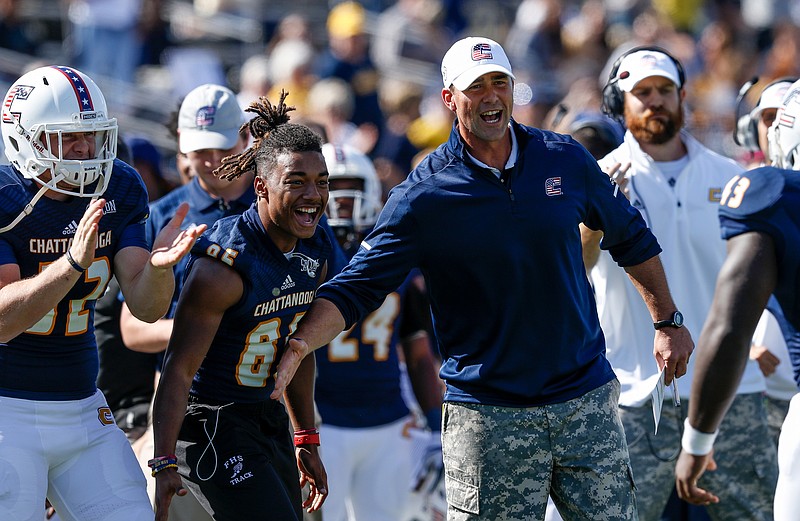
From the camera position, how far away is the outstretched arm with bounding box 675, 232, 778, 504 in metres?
4.38

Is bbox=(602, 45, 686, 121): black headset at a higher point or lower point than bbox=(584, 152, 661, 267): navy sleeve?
higher

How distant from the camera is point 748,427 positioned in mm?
5570

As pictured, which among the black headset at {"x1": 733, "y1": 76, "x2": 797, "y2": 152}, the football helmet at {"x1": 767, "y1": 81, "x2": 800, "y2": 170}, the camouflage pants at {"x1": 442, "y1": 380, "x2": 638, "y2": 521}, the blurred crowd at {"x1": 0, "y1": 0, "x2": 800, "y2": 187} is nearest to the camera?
the camouflage pants at {"x1": 442, "y1": 380, "x2": 638, "y2": 521}

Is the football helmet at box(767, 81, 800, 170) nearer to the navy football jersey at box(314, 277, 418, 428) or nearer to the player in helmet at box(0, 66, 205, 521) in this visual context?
the player in helmet at box(0, 66, 205, 521)

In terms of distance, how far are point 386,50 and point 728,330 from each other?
31.2ft

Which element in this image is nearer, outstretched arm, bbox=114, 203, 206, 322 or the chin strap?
outstretched arm, bbox=114, 203, 206, 322

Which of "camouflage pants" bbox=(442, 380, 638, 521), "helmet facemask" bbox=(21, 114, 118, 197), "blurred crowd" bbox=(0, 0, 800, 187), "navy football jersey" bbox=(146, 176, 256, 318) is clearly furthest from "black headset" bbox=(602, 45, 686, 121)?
"blurred crowd" bbox=(0, 0, 800, 187)

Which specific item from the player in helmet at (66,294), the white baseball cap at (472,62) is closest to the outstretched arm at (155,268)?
the player in helmet at (66,294)

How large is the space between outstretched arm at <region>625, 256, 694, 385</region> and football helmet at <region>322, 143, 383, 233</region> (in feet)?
7.44

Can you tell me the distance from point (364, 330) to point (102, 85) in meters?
6.05

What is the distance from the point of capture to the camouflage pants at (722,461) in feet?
17.9

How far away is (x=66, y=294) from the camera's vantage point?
4137mm

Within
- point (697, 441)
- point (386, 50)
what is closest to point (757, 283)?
point (697, 441)

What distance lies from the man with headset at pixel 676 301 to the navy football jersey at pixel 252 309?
4.90 ft
